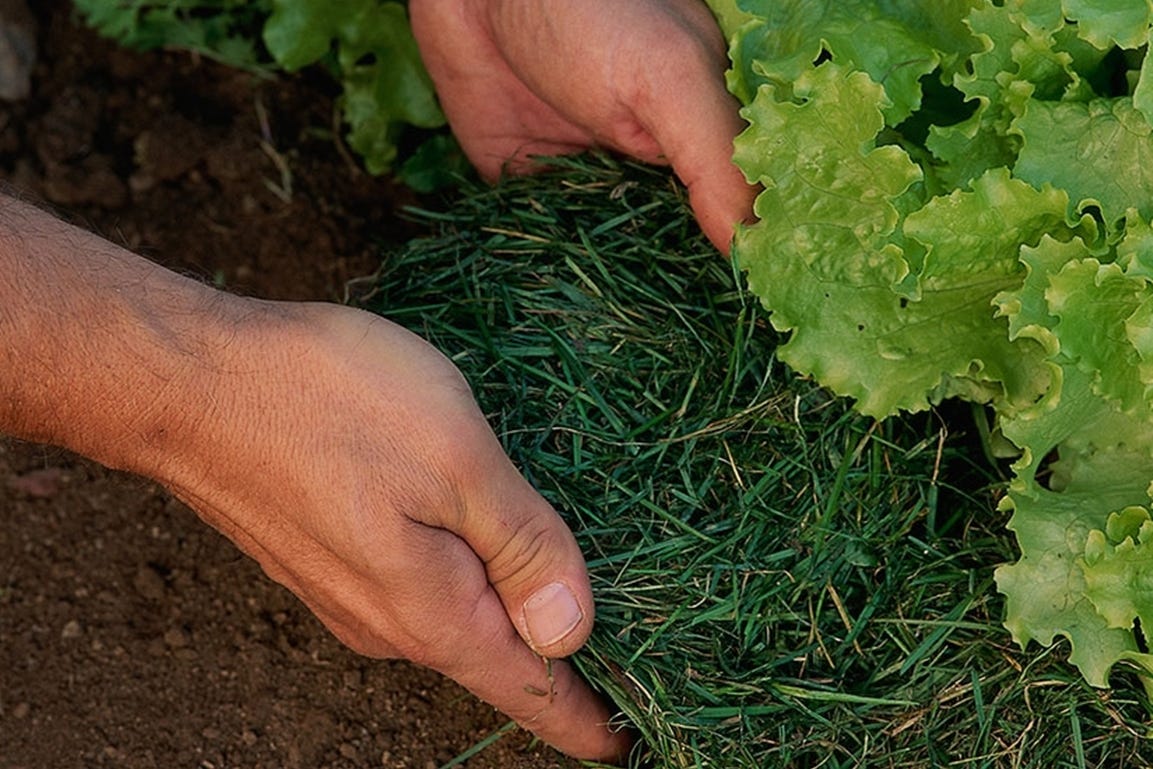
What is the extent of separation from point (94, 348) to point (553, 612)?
0.76 m

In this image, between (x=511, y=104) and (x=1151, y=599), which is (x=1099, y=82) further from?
(x=511, y=104)

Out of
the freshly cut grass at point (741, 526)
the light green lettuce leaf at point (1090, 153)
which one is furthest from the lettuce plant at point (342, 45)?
the light green lettuce leaf at point (1090, 153)

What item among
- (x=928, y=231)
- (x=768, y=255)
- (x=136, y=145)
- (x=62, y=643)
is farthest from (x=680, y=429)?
(x=136, y=145)

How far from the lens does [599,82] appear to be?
2531 mm

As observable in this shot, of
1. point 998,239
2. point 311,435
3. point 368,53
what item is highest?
point 998,239

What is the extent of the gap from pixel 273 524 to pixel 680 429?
2.18ft

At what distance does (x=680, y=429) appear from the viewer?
242 centimetres

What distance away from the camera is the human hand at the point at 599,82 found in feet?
7.89

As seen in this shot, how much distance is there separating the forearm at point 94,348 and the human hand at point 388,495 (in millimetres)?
45

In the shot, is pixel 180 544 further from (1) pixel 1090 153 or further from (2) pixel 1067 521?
(1) pixel 1090 153

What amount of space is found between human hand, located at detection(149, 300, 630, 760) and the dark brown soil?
34cm

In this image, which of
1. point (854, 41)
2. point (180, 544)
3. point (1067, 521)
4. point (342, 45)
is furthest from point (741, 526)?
point (342, 45)

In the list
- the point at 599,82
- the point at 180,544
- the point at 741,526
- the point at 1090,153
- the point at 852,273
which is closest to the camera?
the point at 1090,153

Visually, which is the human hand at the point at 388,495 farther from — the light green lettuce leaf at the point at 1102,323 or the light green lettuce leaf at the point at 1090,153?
the light green lettuce leaf at the point at 1090,153
